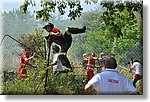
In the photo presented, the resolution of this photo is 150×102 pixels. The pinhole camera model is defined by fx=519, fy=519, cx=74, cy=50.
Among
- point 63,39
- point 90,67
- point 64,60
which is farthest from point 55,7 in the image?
point 90,67

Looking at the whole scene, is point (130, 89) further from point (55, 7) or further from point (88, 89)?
point (55, 7)

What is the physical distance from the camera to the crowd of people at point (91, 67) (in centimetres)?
401

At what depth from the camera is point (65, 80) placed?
407 centimetres

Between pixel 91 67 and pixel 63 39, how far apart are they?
0.31 metres

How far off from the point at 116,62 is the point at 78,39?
35cm

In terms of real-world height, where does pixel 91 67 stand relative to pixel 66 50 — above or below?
below

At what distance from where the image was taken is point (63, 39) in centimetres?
408

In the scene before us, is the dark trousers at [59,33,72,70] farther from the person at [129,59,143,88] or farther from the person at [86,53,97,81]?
the person at [129,59,143,88]

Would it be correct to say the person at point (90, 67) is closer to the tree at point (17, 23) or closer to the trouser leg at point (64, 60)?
the trouser leg at point (64, 60)

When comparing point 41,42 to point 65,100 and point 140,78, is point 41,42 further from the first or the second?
point 140,78

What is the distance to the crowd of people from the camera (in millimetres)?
4012

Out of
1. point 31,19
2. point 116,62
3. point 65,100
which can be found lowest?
point 65,100

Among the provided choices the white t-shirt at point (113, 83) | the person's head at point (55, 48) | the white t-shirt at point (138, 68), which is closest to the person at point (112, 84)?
the white t-shirt at point (113, 83)

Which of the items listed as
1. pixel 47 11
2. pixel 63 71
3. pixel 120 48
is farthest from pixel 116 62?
pixel 47 11
